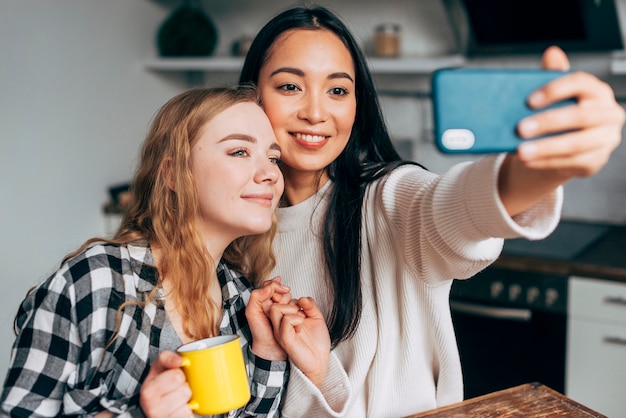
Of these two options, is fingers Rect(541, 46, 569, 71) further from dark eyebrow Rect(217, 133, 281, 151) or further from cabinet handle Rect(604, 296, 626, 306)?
cabinet handle Rect(604, 296, 626, 306)

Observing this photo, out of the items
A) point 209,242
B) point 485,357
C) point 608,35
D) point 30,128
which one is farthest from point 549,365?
point 30,128

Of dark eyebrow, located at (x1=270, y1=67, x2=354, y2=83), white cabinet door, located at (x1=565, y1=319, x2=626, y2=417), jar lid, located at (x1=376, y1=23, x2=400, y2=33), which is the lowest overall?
white cabinet door, located at (x1=565, y1=319, x2=626, y2=417)

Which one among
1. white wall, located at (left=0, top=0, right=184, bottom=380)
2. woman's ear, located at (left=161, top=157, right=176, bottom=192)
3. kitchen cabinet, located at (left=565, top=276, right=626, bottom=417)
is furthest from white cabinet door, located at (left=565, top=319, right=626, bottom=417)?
white wall, located at (left=0, top=0, right=184, bottom=380)

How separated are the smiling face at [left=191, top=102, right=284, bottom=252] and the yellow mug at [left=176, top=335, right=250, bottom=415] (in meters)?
0.28

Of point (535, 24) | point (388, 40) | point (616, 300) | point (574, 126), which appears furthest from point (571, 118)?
point (388, 40)

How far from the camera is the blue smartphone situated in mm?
710

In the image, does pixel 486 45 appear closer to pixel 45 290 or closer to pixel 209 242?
pixel 209 242

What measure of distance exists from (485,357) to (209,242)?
1.42 metres

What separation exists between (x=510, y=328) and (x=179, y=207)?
4.74ft

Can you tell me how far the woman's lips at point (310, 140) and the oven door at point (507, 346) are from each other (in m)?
1.20

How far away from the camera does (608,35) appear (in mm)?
2357

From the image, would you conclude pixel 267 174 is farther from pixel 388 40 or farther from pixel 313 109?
pixel 388 40

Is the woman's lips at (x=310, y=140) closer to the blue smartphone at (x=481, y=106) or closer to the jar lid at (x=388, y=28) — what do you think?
the blue smartphone at (x=481, y=106)

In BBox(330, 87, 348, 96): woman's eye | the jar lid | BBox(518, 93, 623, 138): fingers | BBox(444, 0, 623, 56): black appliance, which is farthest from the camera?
the jar lid
